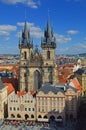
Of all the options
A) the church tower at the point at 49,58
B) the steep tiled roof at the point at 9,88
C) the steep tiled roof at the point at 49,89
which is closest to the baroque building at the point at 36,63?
the church tower at the point at 49,58

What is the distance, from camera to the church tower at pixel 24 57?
347ft

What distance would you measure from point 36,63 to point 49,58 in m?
4.83

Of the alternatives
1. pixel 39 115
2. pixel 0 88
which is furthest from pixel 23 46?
pixel 39 115

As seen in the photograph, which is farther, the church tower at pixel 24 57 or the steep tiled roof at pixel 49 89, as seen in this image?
the church tower at pixel 24 57

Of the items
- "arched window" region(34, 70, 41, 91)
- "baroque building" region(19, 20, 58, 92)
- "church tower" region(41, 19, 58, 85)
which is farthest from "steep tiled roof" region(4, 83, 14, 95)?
"church tower" region(41, 19, 58, 85)

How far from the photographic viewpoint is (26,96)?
91625 mm

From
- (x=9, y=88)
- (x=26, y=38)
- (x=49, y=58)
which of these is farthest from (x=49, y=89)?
(x=26, y=38)

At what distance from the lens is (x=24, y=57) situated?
106 metres

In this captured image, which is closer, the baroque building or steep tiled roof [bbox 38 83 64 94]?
steep tiled roof [bbox 38 83 64 94]

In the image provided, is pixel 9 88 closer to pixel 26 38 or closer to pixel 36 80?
pixel 36 80

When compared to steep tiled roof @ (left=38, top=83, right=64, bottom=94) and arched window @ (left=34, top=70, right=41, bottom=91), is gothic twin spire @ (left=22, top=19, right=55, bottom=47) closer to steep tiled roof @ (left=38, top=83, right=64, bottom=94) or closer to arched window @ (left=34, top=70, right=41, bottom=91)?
arched window @ (left=34, top=70, right=41, bottom=91)

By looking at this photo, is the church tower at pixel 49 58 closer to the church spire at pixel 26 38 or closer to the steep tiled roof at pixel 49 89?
the church spire at pixel 26 38

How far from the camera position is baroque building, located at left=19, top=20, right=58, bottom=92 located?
10419 centimetres

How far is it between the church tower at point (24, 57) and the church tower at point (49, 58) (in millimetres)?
5299
